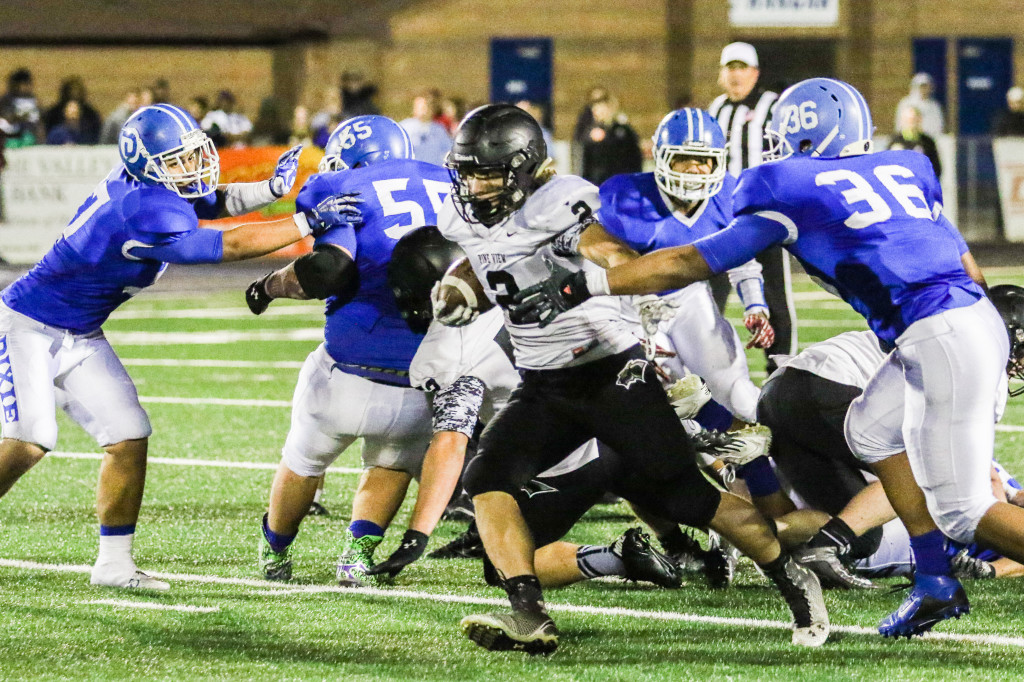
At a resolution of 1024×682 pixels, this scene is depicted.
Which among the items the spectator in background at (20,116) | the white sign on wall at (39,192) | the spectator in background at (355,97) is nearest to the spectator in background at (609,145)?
the spectator in background at (355,97)

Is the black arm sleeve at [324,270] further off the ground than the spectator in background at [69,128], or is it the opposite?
the spectator in background at [69,128]

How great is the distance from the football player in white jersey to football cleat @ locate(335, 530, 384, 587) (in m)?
0.94

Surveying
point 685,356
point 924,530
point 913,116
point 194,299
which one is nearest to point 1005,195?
point 913,116

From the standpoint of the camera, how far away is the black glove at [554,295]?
4328 millimetres

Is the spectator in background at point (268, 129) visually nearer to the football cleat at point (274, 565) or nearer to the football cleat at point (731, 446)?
the football cleat at point (274, 565)

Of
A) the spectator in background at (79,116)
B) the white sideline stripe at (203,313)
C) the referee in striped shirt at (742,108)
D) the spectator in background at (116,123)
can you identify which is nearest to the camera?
the referee in striped shirt at (742,108)

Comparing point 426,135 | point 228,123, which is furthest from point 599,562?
point 228,123

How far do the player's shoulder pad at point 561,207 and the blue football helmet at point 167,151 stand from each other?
1421 millimetres

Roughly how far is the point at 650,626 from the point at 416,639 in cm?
69

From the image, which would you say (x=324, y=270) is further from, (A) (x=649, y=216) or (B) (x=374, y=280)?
(A) (x=649, y=216)

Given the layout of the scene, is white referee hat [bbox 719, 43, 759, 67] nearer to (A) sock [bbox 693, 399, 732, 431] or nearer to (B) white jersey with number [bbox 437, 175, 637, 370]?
(A) sock [bbox 693, 399, 732, 431]

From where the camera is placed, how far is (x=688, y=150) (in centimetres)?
600

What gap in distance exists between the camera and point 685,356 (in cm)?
611

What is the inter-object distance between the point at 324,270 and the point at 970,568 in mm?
2270
